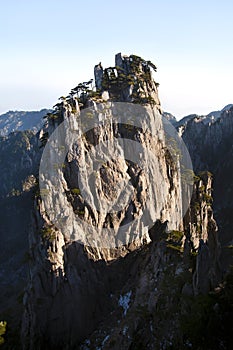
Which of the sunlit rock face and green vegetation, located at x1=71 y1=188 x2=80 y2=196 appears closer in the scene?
the sunlit rock face

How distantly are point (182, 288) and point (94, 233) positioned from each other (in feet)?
60.9

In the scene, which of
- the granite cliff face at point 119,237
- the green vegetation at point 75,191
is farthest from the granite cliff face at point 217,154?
the green vegetation at point 75,191

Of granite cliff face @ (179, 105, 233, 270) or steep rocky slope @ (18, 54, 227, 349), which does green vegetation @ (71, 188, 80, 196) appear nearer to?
steep rocky slope @ (18, 54, 227, 349)

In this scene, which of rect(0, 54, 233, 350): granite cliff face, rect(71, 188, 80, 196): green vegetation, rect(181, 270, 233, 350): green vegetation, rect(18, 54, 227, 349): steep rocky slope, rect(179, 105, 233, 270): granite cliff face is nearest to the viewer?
rect(181, 270, 233, 350): green vegetation

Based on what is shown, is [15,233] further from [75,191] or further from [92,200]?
[75,191]

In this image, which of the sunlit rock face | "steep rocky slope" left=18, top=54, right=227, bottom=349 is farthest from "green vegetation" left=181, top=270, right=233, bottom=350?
the sunlit rock face

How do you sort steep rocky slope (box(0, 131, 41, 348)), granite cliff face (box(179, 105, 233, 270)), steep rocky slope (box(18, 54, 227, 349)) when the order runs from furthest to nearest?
1. granite cliff face (box(179, 105, 233, 270))
2. steep rocky slope (box(0, 131, 41, 348))
3. steep rocky slope (box(18, 54, 227, 349))

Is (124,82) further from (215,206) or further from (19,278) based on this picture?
(19,278)

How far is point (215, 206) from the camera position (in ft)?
335

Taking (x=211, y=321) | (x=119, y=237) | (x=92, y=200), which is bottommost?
(x=211, y=321)

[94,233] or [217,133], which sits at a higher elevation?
[217,133]

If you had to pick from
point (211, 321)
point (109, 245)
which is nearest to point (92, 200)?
point (109, 245)

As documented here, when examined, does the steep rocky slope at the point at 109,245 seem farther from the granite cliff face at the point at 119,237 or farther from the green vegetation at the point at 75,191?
the green vegetation at the point at 75,191

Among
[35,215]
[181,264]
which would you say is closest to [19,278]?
[35,215]
